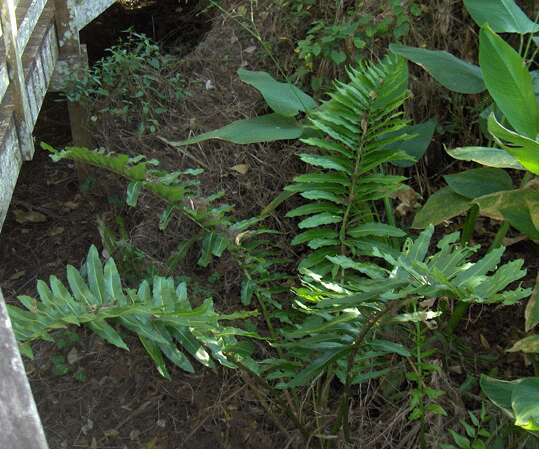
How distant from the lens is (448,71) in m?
3.41

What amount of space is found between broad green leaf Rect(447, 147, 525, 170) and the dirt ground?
0.94 meters

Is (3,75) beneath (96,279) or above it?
above

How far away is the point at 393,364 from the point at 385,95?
102cm

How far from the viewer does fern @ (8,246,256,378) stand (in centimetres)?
224

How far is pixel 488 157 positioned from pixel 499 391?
0.75m

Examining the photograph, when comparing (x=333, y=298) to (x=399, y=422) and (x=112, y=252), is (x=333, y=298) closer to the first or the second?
(x=399, y=422)

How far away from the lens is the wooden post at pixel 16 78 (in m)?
3.08

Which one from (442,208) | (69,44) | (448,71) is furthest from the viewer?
(69,44)

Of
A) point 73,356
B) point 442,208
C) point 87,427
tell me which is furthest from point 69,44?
point 442,208

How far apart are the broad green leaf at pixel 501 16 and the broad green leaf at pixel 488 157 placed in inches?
27.1

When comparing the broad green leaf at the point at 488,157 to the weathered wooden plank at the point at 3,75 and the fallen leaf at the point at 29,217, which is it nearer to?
the weathered wooden plank at the point at 3,75

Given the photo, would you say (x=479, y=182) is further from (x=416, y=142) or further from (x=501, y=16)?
(x=501, y=16)

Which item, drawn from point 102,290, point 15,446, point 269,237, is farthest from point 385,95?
point 15,446

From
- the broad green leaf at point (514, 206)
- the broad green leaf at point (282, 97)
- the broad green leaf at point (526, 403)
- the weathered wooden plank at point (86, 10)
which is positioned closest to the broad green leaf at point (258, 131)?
the broad green leaf at point (282, 97)
